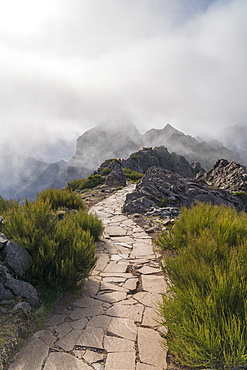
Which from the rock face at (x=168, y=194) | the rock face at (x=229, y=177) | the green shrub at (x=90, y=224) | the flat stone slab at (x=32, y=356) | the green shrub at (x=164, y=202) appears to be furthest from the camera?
the rock face at (x=229, y=177)

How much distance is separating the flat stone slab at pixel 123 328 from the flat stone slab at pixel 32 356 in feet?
2.93

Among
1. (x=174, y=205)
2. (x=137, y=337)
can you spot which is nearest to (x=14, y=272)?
(x=137, y=337)

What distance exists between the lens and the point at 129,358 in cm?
274

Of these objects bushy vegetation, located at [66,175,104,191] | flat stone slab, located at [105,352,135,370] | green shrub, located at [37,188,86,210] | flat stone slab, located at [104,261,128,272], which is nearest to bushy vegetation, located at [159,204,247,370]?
flat stone slab, located at [105,352,135,370]

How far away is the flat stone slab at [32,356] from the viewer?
2.54 meters

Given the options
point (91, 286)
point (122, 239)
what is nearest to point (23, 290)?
point (91, 286)

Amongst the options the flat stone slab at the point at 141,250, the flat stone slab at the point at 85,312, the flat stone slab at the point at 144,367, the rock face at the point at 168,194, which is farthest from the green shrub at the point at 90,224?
the flat stone slab at the point at 144,367

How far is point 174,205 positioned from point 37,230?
9.14 meters

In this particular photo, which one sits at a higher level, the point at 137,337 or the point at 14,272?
the point at 14,272

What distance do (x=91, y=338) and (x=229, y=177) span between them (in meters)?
25.0

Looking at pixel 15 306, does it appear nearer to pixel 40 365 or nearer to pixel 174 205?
pixel 40 365

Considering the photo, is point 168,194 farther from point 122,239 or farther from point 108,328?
point 108,328

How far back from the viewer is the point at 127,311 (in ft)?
12.3

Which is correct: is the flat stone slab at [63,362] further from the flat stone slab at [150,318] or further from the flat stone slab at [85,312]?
the flat stone slab at [150,318]
